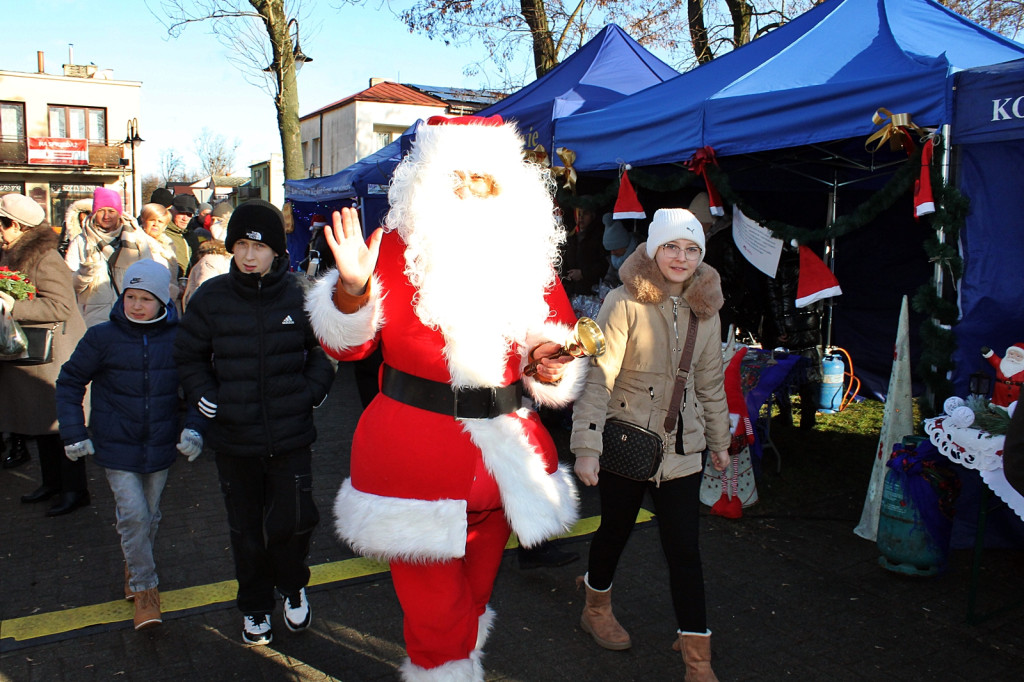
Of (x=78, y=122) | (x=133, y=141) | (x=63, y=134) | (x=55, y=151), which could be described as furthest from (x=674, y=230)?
(x=63, y=134)

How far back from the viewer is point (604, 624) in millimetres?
3369

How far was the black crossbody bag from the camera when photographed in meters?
2.97

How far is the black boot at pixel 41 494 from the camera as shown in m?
5.04

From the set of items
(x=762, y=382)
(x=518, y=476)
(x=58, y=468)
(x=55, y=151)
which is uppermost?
(x=55, y=151)

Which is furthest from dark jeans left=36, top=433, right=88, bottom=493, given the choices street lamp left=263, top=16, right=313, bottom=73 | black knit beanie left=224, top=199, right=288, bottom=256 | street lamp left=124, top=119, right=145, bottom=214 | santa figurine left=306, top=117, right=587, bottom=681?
street lamp left=124, top=119, right=145, bottom=214

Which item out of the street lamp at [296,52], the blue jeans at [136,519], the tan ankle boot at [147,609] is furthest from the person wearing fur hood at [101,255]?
the street lamp at [296,52]

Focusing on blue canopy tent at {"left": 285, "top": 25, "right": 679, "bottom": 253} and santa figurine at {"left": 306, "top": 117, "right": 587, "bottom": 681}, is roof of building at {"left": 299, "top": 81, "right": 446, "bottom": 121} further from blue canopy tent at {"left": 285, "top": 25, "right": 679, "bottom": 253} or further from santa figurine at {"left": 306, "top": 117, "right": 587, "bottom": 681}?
santa figurine at {"left": 306, "top": 117, "right": 587, "bottom": 681}

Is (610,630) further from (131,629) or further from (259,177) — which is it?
(259,177)

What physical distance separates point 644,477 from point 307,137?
46.4 metres

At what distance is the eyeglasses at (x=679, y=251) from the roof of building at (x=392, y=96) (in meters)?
37.3

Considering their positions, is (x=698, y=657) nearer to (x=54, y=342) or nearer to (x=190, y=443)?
(x=190, y=443)

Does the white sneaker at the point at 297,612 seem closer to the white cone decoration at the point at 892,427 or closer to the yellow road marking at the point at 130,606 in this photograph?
the yellow road marking at the point at 130,606

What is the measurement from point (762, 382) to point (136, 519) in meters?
4.03

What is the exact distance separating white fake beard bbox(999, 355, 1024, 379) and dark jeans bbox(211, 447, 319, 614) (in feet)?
11.2
